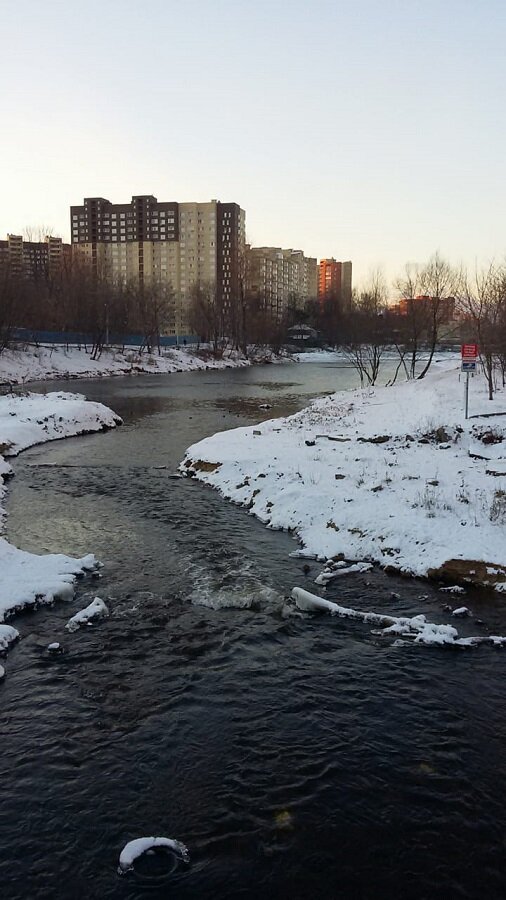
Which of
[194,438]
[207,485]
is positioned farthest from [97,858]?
[194,438]

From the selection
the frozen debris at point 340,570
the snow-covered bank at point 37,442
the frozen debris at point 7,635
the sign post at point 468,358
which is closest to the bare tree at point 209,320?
the snow-covered bank at point 37,442

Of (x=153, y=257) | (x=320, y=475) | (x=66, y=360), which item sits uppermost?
(x=153, y=257)

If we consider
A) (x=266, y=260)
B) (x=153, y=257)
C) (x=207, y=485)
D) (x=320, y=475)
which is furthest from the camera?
(x=266, y=260)

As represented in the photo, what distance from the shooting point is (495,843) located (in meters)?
5.37

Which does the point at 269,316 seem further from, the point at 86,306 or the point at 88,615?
A: the point at 88,615

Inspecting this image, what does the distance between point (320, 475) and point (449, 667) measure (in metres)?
8.69

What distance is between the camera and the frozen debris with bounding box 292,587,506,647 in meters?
9.02

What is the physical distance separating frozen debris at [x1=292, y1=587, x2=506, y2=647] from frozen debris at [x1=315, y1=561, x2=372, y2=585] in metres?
1.01

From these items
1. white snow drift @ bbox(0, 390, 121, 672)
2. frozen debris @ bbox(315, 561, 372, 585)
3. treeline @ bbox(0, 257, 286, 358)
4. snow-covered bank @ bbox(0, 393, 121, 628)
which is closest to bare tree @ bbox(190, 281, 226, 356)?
treeline @ bbox(0, 257, 286, 358)

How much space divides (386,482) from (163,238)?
176135mm

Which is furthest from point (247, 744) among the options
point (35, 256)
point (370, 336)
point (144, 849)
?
point (35, 256)

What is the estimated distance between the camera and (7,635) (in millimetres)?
9016

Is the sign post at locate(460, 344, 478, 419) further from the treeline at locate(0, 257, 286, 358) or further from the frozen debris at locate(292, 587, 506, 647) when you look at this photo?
the treeline at locate(0, 257, 286, 358)

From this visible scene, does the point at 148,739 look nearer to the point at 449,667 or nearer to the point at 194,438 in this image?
the point at 449,667
